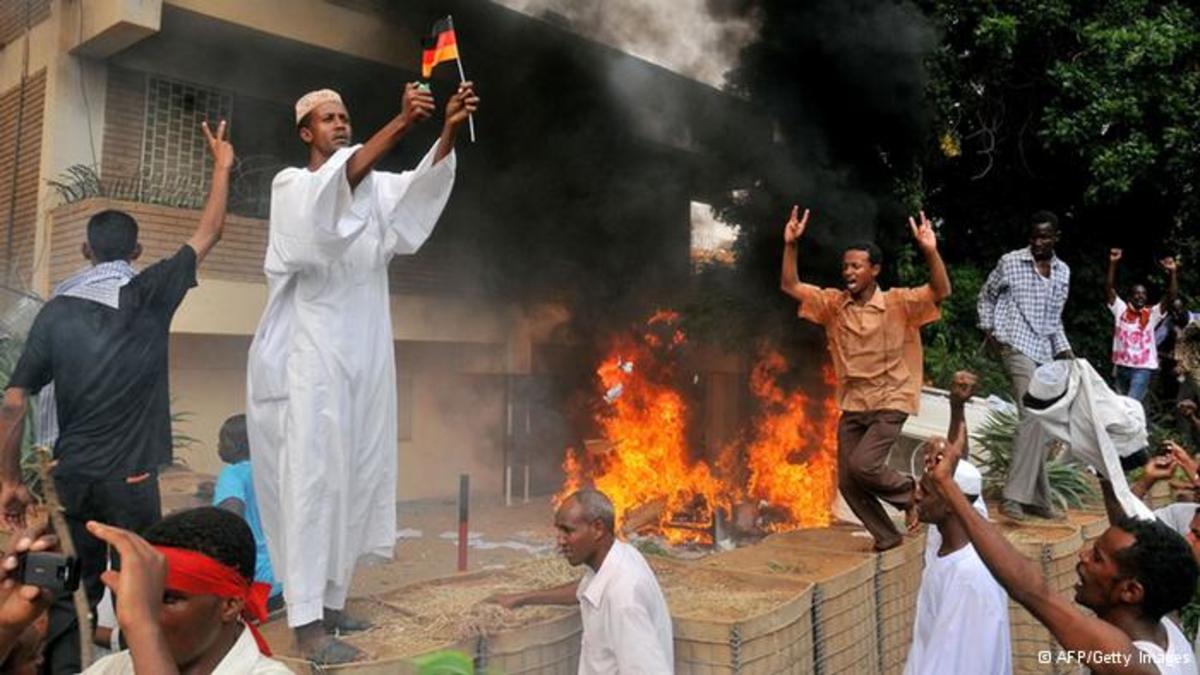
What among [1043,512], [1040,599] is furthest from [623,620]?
[1043,512]

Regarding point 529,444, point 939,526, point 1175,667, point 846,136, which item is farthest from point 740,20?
point 1175,667

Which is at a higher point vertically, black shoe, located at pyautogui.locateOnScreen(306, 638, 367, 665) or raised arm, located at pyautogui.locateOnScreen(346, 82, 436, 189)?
raised arm, located at pyautogui.locateOnScreen(346, 82, 436, 189)

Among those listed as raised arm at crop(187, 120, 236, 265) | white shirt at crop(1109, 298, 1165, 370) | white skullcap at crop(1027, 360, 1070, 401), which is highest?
raised arm at crop(187, 120, 236, 265)

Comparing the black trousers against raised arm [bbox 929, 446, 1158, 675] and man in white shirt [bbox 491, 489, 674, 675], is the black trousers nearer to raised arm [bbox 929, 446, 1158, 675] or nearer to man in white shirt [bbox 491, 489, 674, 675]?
man in white shirt [bbox 491, 489, 674, 675]

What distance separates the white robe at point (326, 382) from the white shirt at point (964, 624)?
79.4 inches

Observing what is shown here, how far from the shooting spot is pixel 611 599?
10.0ft

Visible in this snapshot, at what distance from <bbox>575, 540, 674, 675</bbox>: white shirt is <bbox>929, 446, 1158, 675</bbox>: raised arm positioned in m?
1.10

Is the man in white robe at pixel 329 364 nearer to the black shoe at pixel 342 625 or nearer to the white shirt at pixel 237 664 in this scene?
the black shoe at pixel 342 625

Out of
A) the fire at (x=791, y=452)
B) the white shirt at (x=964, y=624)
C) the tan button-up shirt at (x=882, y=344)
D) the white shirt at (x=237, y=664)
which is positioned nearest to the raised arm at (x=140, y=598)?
the white shirt at (x=237, y=664)

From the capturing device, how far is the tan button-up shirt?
5188 mm

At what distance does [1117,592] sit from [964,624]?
799mm

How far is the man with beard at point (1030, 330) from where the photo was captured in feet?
19.4

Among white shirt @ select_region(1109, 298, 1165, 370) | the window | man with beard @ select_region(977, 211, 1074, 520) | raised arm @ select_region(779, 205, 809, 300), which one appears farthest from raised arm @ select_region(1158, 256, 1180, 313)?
the window

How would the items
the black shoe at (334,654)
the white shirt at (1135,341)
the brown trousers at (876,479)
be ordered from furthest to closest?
1. the white shirt at (1135,341)
2. the brown trousers at (876,479)
3. the black shoe at (334,654)
